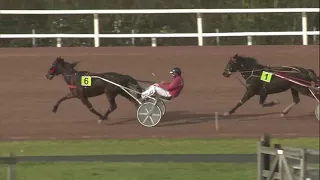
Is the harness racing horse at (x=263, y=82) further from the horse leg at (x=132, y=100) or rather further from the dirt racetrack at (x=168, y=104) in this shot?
the horse leg at (x=132, y=100)

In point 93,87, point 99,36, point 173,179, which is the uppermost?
point 99,36

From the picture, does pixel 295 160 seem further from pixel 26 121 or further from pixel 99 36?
pixel 99 36

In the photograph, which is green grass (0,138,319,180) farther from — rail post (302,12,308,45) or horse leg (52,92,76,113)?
rail post (302,12,308,45)

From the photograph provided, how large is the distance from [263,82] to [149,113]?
10.0 ft

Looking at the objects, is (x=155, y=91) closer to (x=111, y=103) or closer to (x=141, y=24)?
(x=111, y=103)

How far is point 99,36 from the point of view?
2386 cm

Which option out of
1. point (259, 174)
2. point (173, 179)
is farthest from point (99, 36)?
point (259, 174)

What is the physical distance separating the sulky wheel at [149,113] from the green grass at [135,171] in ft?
19.1

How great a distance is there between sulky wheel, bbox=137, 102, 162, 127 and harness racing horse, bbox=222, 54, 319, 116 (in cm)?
199

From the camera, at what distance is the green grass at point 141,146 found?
1577 centimetres

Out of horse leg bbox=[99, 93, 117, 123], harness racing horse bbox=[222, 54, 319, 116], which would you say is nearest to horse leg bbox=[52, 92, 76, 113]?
horse leg bbox=[99, 93, 117, 123]

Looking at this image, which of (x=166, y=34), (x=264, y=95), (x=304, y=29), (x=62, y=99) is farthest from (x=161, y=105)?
(x=304, y=29)

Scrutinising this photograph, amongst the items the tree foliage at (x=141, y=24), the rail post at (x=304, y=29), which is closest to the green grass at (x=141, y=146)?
the rail post at (x=304, y=29)
